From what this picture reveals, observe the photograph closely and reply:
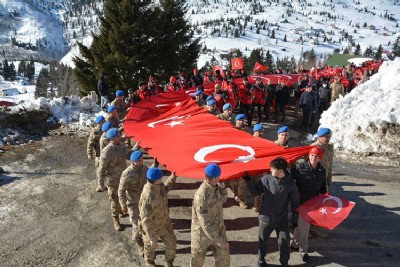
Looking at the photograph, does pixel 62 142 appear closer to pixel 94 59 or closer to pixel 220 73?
pixel 220 73

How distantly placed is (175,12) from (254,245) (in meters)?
20.0

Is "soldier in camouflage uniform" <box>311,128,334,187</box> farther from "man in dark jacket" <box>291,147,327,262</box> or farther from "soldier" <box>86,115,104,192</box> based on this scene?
"soldier" <box>86,115,104,192</box>

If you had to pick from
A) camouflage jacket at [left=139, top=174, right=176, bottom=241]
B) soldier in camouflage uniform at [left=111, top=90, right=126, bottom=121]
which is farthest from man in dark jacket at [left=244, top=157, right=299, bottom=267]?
soldier in camouflage uniform at [left=111, top=90, right=126, bottom=121]

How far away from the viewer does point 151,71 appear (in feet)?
67.2

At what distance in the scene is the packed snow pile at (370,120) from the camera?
1081 cm

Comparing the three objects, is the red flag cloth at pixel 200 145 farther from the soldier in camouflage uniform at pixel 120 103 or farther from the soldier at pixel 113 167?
the soldier in camouflage uniform at pixel 120 103

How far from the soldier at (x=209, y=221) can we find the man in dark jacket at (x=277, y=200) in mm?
700

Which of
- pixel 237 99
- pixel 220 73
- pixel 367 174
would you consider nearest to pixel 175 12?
pixel 220 73

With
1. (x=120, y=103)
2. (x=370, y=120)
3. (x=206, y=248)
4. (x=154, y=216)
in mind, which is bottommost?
(x=206, y=248)

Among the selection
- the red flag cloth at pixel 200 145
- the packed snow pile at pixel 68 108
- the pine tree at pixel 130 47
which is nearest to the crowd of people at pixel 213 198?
the red flag cloth at pixel 200 145

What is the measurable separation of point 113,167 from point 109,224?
1.18 meters

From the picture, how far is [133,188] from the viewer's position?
6191 mm

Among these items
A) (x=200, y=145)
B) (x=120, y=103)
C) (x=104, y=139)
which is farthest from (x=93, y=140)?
(x=200, y=145)

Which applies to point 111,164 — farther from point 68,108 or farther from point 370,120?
point 68,108
